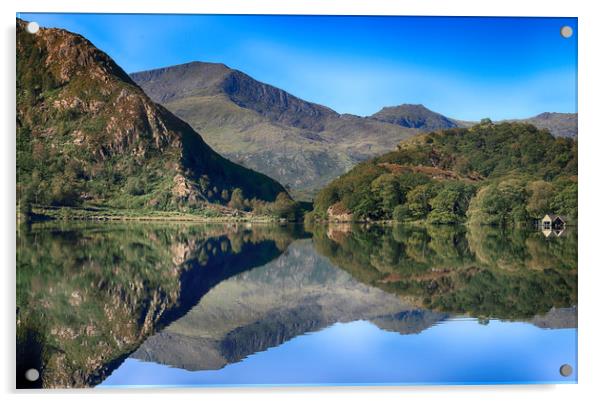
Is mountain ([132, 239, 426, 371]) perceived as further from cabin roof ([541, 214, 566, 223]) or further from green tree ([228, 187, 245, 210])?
A: cabin roof ([541, 214, 566, 223])

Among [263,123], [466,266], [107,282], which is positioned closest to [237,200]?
[263,123]

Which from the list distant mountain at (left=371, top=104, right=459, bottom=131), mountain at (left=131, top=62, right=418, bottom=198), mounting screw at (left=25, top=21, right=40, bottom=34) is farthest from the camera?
distant mountain at (left=371, top=104, right=459, bottom=131)

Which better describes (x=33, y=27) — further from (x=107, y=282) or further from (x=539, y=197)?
(x=539, y=197)

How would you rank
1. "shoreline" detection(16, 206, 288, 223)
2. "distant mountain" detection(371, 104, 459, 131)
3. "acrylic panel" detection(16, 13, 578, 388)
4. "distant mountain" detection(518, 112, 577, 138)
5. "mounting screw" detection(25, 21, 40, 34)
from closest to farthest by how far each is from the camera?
1. "acrylic panel" detection(16, 13, 578, 388)
2. "mounting screw" detection(25, 21, 40, 34)
3. "distant mountain" detection(518, 112, 577, 138)
4. "distant mountain" detection(371, 104, 459, 131)
5. "shoreline" detection(16, 206, 288, 223)

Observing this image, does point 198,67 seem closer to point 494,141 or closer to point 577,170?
point 577,170

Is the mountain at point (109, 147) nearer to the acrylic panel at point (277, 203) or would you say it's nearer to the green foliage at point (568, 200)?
the acrylic panel at point (277, 203)

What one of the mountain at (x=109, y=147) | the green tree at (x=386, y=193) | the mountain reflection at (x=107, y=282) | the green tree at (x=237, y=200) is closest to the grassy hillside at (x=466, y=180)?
the green tree at (x=386, y=193)

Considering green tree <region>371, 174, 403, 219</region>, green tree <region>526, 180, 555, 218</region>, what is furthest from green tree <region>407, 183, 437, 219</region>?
green tree <region>526, 180, 555, 218</region>

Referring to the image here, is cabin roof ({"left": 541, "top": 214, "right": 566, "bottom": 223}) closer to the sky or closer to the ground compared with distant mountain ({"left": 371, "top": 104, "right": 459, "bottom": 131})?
closer to the ground
